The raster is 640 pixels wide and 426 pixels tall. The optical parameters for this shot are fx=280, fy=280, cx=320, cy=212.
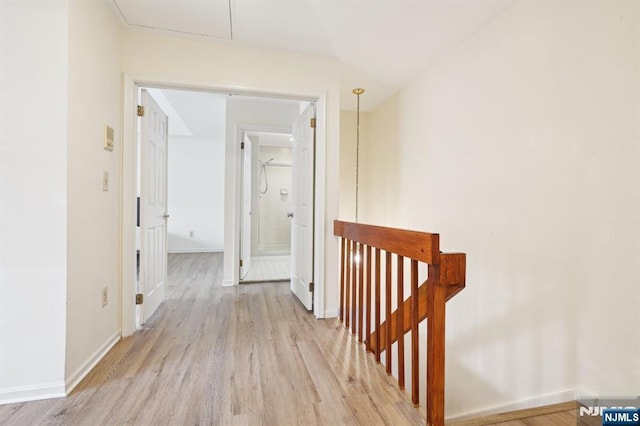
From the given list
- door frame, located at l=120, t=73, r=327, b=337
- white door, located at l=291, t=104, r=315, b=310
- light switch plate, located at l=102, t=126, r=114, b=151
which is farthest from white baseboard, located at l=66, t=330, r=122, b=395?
white door, located at l=291, t=104, r=315, b=310

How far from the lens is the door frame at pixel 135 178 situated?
2.06 metres

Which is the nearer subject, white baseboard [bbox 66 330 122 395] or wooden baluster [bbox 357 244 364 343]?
white baseboard [bbox 66 330 122 395]

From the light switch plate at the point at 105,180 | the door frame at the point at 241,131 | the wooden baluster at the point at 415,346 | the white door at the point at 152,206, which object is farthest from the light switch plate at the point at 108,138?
the wooden baluster at the point at 415,346

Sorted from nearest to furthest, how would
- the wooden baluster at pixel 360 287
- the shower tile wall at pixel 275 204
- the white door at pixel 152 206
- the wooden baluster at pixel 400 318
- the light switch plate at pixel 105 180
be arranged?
the wooden baluster at pixel 400 318, the light switch plate at pixel 105 180, the wooden baluster at pixel 360 287, the white door at pixel 152 206, the shower tile wall at pixel 275 204

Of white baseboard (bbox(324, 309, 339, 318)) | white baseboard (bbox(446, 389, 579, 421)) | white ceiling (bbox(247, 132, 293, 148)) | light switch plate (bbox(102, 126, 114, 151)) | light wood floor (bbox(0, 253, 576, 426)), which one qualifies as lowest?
white baseboard (bbox(446, 389, 579, 421))

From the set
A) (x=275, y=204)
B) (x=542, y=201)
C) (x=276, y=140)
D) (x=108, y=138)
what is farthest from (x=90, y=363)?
(x=276, y=140)

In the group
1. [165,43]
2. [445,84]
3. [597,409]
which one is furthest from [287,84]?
[597,409]

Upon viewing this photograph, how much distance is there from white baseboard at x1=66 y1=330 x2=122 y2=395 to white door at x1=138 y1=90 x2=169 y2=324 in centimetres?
34

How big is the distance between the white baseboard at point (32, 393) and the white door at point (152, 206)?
858 mm

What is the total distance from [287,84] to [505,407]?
292 centimetres

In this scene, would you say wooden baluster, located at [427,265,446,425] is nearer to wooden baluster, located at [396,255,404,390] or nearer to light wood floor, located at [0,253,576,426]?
light wood floor, located at [0,253,576,426]

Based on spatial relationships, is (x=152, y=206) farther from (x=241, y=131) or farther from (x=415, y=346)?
(x=415, y=346)

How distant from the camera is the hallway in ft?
4.21

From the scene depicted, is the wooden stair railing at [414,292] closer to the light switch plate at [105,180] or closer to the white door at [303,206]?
the white door at [303,206]
